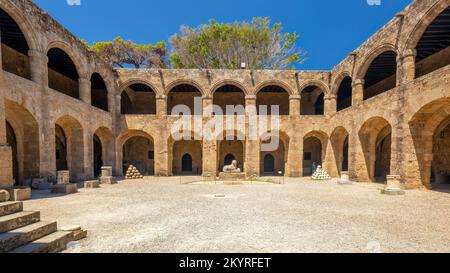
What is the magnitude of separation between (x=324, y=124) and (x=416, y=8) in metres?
8.68

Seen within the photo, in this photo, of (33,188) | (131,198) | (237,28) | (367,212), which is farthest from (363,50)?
(33,188)

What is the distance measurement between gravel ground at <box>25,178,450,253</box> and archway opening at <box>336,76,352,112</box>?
1166cm

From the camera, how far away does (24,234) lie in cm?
355

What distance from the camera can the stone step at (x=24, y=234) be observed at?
3.26 metres

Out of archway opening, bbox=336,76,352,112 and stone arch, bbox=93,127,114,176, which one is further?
archway opening, bbox=336,76,352,112

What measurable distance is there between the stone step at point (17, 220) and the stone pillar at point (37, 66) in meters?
9.19

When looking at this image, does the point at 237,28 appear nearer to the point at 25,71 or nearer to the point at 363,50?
the point at 363,50

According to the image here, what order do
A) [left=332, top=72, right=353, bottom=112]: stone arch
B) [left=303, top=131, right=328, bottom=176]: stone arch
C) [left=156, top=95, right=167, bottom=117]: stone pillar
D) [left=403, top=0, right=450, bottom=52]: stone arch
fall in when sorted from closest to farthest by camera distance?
[left=403, top=0, right=450, bottom=52]: stone arch → [left=332, top=72, right=353, bottom=112]: stone arch → [left=156, top=95, right=167, bottom=117]: stone pillar → [left=303, top=131, right=328, bottom=176]: stone arch

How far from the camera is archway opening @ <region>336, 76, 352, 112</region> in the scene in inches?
686

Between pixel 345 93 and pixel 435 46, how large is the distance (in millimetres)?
8033

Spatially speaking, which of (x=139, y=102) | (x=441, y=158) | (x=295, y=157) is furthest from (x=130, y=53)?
(x=441, y=158)

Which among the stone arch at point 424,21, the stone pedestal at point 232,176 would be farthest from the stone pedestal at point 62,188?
the stone arch at point 424,21

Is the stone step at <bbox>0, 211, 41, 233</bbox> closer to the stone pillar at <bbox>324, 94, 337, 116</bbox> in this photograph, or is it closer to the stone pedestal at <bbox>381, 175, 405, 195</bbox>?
the stone pedestal at <bbox>381, 175, 405, 195</bbox>

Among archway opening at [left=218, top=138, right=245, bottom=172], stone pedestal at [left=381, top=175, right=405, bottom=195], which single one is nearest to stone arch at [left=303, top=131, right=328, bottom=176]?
archway opening at [left=218, top=138, right=245, bottom=172]
